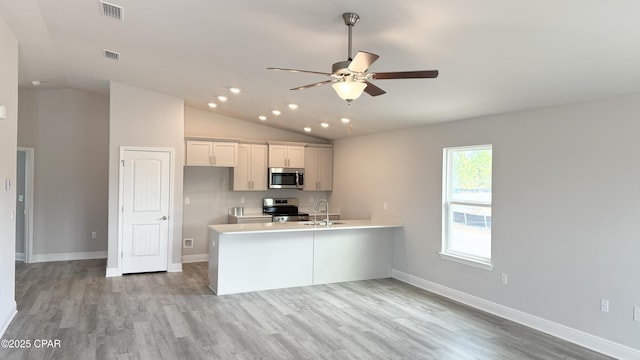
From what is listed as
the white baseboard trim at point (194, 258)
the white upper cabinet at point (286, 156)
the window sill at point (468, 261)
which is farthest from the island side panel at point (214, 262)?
the window sill at point (468, 261)

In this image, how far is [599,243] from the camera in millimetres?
3979

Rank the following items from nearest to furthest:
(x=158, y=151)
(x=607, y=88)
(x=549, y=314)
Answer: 1. (x=607, y=88)
2. (x=549, y=314)
3. (x=158, y=151)

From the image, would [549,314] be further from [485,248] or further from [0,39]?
[0,39]

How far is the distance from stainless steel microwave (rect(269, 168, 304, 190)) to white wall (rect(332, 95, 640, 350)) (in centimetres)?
295

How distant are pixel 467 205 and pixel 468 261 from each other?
71 cm

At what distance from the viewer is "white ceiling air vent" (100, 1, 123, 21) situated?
11.9 ft

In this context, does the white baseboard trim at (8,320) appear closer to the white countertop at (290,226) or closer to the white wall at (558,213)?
the white countertop at (290,226)

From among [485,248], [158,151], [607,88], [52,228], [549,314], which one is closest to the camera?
[607,88]

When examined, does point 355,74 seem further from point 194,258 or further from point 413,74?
point 194,258

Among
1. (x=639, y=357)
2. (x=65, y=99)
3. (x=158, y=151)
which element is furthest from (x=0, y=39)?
(x=639, y=357)

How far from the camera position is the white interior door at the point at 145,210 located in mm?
6738

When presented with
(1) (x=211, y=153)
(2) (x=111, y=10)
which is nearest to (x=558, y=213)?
(2) (x=111, y=10)

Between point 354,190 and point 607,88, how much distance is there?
15.6 ft

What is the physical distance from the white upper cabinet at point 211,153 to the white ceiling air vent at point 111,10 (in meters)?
3.74
